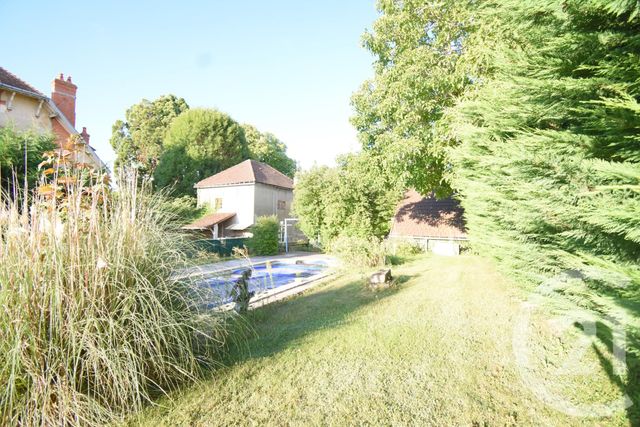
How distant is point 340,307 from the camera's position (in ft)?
20.7

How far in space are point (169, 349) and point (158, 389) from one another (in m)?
0.42

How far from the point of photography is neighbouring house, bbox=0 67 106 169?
1312 cm

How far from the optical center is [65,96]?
1594cm

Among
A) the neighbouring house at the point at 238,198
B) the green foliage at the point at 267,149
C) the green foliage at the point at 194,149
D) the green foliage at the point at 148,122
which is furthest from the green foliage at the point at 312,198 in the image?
the green foliage at the point at 148,122

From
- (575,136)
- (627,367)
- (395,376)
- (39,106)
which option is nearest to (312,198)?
(39,106)

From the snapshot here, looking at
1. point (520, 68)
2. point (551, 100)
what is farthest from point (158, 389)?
point (520, 68)

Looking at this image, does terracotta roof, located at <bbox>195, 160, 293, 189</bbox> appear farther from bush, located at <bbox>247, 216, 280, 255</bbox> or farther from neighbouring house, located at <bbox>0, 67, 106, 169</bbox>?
neighbouring house, located at <bbox>0, 67, 106, 169</bbox>

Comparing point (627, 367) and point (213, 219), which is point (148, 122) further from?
point (627, 367)

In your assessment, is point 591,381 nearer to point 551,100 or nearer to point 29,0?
point 551,100

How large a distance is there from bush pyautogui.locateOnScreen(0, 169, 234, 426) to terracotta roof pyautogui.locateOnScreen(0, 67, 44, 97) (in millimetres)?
15407

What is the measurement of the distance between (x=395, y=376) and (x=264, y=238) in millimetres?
19829

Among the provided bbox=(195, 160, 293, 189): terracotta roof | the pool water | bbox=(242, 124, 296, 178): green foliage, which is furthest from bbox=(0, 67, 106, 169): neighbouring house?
bbox=(242, 124, 296, 178): green foliage

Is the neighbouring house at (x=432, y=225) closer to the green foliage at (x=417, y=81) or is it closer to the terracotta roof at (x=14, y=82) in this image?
the green foliage at (x=417, y=81)

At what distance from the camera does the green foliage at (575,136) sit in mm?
2256
